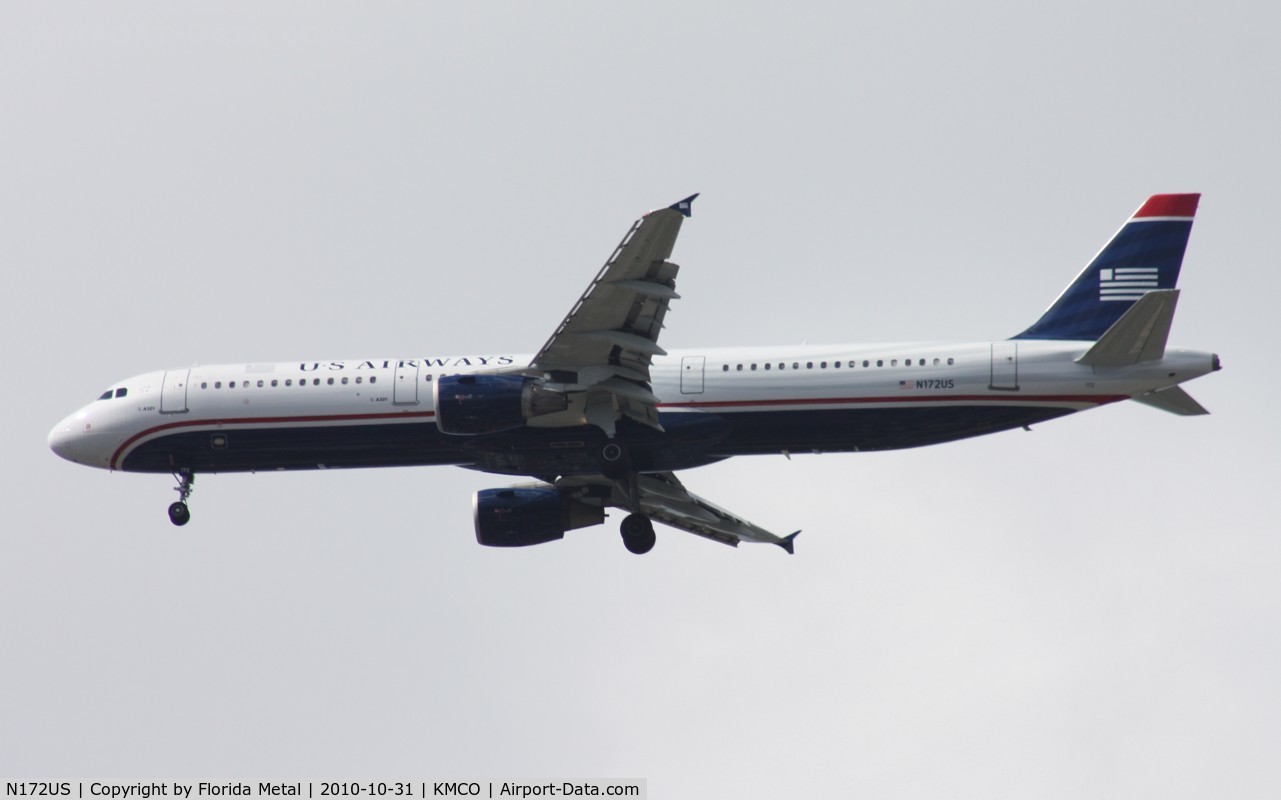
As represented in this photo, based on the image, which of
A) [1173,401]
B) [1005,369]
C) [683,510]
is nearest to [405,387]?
[683,510]

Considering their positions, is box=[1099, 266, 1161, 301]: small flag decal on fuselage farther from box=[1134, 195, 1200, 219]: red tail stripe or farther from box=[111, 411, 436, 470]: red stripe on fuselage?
box=[111, 411, 436, 470]: red stripe on fuselage

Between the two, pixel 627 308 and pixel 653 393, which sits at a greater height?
pixel 627 308

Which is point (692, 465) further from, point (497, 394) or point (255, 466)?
point (255, 466)

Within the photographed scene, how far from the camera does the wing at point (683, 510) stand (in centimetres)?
4999

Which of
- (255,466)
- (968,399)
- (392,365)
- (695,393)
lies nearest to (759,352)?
(695,393)

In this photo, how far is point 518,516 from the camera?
49031 millimetres

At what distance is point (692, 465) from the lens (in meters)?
45.7

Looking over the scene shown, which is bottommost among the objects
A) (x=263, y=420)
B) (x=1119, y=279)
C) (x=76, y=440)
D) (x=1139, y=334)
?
(x=1139, y=334)

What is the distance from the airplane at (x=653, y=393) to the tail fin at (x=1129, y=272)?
0.13 feet

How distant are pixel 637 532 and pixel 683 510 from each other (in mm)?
3205

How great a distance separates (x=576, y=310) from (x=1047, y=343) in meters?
10.4

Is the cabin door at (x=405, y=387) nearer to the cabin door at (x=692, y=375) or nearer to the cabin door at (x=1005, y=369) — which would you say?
the cabin door at (x=692, y=375)

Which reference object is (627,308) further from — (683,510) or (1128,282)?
(1128,282)

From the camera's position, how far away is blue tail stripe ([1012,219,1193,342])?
4456 cm
